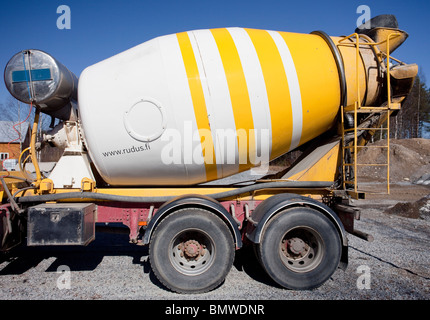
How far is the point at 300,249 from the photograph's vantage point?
3.85 metres

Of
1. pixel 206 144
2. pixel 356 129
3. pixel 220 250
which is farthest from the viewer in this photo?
pixel 356 129

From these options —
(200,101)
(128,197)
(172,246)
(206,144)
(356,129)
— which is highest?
(200,101)

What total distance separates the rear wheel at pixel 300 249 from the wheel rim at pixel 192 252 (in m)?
0.69

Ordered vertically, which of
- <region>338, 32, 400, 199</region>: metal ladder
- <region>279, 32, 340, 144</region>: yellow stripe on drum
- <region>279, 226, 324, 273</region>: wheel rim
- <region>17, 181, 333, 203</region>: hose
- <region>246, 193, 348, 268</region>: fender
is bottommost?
<region>279, 226, 324, 273</region>: wheel rim

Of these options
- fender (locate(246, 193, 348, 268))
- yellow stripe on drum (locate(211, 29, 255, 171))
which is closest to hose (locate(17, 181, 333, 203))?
fender (locate(246, 193, 348, 268))

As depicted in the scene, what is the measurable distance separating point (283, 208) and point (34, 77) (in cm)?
386

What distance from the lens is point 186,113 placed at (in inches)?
147

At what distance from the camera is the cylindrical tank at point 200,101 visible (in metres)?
3.74

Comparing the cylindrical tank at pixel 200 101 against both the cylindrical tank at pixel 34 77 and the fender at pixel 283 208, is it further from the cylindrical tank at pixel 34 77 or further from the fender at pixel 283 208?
the fender at pixel 283 208

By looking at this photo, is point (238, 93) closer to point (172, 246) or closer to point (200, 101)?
point (200, 101)

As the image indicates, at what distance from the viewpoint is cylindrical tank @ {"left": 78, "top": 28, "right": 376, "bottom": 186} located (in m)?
3.74

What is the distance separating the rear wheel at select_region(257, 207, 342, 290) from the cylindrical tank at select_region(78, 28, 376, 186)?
3.30 ft

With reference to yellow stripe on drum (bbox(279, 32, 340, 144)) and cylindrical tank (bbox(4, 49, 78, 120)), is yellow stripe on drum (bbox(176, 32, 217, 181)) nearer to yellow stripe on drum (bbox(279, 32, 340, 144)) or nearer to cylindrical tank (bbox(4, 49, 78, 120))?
yellow stripe on drum (bbox(279, 32, 340, 144))

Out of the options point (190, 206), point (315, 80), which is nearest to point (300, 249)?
point (190, 206)
